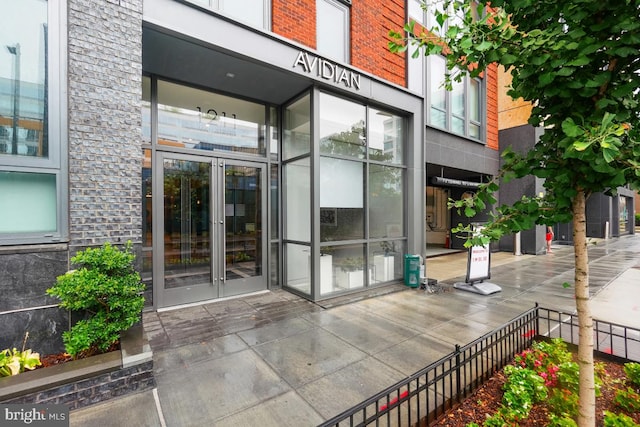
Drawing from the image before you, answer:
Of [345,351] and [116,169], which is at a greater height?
[116,169]

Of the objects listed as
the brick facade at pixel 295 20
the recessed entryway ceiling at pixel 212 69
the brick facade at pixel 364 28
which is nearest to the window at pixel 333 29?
the brick facade at pixel 364 28

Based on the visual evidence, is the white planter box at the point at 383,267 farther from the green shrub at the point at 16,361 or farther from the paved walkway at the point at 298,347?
the green shrub at the point at 16,361

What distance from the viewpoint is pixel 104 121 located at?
341 cm

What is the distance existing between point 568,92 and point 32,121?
5.00 metres

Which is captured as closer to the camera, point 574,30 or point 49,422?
point 574,30

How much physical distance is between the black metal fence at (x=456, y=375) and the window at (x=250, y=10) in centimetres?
559

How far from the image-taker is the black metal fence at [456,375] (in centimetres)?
211

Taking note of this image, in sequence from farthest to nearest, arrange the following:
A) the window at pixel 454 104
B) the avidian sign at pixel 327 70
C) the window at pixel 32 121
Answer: the window at pixel 454 104 → the avidian sign at pixel 327 70 → the window at pixel 32 121

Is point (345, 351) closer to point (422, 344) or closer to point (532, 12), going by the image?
point (422, 344)

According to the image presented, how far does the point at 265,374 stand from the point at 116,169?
3002 mm

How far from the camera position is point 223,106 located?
5918 mm

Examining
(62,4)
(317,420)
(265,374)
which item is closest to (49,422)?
(265,374)

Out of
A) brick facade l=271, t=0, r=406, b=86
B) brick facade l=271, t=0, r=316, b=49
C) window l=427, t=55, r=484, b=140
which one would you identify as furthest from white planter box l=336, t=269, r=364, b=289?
window l=427, t=55, r=484, b=140

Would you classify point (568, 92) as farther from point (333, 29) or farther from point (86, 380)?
point (333, 29)
